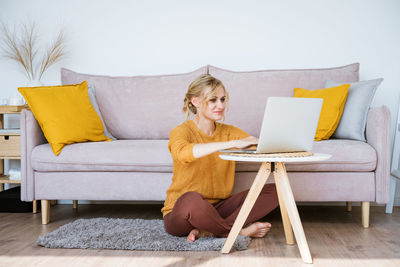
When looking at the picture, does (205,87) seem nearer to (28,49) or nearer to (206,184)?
(206,184)

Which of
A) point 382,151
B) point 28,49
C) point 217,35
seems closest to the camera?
point 382,151

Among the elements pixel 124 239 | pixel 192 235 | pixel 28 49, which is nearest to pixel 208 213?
pixel 192 235

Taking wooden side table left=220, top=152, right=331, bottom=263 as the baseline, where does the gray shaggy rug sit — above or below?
below

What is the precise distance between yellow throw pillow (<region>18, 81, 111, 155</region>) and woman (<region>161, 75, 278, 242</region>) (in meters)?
0.77

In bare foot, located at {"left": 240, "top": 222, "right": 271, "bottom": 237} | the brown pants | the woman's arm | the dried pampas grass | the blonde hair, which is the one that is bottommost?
bare foot, located at {"left": 240, "top": 222, "right": 271, "bottom": 237}

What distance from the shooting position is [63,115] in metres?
2.38

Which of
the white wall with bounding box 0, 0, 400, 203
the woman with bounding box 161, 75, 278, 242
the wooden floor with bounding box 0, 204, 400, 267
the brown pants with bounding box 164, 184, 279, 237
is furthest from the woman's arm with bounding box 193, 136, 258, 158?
the white wall with bounding box 0, 0, 400, 203

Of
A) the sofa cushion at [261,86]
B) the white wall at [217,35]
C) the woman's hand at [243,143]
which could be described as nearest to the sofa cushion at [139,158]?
the sofa cushion at [261,86]

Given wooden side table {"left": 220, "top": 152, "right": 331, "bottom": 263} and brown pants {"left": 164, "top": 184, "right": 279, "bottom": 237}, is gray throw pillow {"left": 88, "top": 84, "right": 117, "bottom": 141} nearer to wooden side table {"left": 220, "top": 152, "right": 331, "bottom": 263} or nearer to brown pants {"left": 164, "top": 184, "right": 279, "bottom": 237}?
brown pants {"left": 164, "top": 184, "right": 279, "bottom": 237}

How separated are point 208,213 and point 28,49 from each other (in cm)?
236

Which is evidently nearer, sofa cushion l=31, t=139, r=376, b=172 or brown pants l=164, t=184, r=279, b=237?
brown pants l=164, t=184, r=279, b=237

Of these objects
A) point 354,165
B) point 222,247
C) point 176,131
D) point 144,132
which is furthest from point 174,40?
point 222,247

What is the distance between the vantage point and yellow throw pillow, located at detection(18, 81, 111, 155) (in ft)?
7.55

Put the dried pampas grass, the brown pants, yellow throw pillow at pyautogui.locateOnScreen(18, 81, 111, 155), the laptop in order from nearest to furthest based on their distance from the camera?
→ the laptop
the brown pants
yellow throw pillow at pyautogui.locateOnScreen(18, 81, 111, 155)
the dried pampas grass
